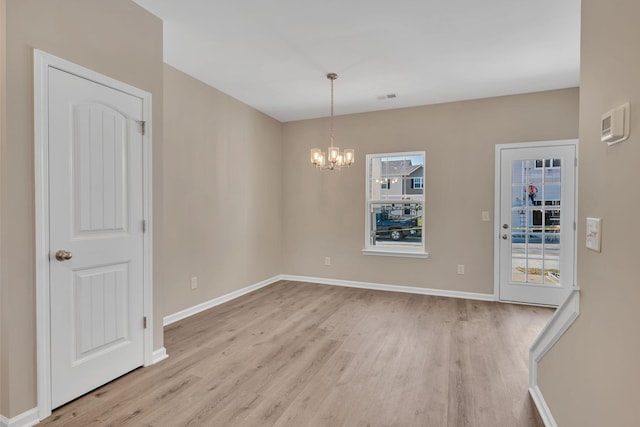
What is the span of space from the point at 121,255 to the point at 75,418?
101 cm

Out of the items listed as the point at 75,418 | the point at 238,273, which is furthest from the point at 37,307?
the point at 238,273

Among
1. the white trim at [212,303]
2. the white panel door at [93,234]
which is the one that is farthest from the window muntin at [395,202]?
the white panel door at [93,234]

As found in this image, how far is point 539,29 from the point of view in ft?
8.81

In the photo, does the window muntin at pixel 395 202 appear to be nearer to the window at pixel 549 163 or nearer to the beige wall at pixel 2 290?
the window at pixel 549 163

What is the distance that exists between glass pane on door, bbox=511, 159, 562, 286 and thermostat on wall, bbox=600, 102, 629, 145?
3229 mm

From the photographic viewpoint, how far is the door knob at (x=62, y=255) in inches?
77.4

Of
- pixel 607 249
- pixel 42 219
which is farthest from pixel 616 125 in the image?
pixel 42 219

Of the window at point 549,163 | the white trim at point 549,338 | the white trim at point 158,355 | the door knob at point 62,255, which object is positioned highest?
the window at point 549,163

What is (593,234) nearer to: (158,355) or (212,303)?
(158,355)

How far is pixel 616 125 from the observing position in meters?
1.20

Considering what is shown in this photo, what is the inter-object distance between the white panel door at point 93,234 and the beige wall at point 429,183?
10.5 ft

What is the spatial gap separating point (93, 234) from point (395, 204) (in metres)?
3.90

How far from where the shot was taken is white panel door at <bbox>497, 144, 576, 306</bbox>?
4008mm

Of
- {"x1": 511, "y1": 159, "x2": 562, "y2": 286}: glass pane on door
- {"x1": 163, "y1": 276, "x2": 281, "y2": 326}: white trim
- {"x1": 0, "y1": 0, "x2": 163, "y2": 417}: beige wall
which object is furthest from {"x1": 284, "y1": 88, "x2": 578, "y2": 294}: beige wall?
{"x1": 0, "y1": 0, "x2": 163, "y2": 417}: beige wall
